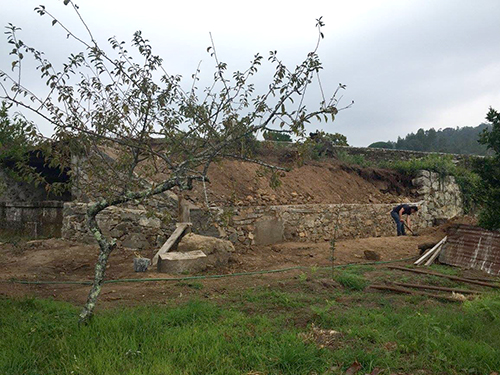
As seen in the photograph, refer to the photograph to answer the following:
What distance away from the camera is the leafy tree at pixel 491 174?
20.3 ft

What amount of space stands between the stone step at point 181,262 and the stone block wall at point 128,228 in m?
2.41

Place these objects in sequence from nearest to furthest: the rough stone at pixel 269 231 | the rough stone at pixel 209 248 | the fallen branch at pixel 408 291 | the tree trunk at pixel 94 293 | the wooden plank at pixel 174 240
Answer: the tree trunk at pixel 94 293 → the fallen branch at pixel 408 291 → the rough stone at pixel 209 248 → the wooden plank at pixel 174 240 → the rough stone at pixel 269 231

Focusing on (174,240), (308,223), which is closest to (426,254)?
(308,223)

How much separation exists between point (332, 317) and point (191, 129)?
2598mm

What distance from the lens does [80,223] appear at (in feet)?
33.6

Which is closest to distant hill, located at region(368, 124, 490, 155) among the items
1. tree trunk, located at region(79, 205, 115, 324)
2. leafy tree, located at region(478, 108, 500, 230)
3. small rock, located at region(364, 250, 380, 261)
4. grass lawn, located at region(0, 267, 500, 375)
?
small rock, located at region(364, 250, 380, 261)

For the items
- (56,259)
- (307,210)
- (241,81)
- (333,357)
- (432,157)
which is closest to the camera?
(333,357)

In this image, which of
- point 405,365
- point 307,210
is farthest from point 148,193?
point 307,210

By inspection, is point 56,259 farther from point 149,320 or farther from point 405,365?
point 405,365

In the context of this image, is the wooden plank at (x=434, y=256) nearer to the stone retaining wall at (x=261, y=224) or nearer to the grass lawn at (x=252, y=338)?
the stone retaining wall at (x=261, y=224)

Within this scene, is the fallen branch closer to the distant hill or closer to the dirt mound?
the dirt mound

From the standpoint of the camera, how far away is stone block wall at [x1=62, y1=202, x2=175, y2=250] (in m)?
9.97

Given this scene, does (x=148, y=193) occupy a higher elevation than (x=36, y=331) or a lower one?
higher

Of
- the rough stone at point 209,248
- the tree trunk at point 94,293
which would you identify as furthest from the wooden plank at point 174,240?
the tree trunk at point 94,293
